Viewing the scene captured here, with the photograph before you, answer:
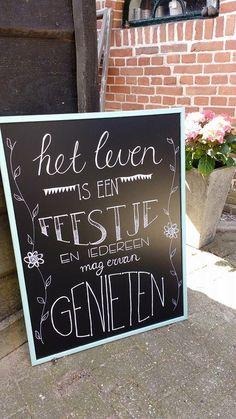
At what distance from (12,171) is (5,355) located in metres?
0.83

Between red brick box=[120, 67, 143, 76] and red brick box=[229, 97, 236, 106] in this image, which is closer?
red brick box=[229, 97, 236, 106]

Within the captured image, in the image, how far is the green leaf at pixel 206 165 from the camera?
7.03 ft

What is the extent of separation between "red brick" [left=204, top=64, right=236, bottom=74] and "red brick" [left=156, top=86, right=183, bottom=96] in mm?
291

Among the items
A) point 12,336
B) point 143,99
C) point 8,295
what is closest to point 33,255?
point 8,295

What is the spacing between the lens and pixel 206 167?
2145mm

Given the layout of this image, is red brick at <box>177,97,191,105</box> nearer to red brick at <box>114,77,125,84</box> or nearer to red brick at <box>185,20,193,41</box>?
red brick at <box>185,20,193,41</box>

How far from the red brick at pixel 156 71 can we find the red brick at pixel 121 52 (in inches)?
9.8

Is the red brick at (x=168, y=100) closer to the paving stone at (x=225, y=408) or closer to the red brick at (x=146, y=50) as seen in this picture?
the red brick at (x=146, y=50)


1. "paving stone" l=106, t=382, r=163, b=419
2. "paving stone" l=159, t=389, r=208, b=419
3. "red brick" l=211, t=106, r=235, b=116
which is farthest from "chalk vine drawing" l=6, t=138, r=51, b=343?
"red brick" l=211, t=106, r=235, b=116

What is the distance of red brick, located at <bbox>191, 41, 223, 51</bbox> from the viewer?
2.48 m

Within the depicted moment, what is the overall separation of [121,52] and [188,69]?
774 millimetres

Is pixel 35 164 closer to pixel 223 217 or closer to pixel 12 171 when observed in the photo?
pixel 12 171

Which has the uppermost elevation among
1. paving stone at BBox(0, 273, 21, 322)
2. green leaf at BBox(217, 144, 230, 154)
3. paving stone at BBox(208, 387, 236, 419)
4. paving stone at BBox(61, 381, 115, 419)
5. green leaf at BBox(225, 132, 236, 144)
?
green leaf at BBox(225, 132, 236, 144)

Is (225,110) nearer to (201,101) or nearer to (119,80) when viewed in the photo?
(201,101)
